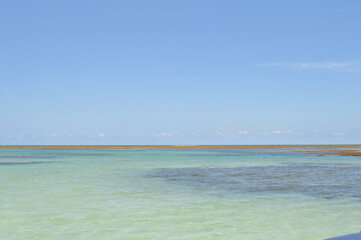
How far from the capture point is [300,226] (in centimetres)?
1328

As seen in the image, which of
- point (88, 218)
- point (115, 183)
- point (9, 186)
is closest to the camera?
point (88, 218)

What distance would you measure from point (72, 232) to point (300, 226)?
7.26m

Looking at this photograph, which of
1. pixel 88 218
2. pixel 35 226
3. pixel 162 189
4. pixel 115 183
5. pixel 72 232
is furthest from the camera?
pixel 115 183

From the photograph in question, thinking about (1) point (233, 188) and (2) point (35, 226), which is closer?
(2) point (35, 226)

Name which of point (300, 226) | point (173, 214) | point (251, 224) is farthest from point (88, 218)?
point (300, 226)

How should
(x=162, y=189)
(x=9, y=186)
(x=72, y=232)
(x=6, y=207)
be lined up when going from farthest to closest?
(x=9, y=186) < (x=162, y=189) < (x=6, y=207) < (x=72, y=232)

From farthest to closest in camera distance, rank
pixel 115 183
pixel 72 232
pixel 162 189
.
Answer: pixel 115 183
pixel 162 189
pixel 72 232

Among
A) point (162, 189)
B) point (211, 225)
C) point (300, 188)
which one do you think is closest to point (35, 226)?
point (211, 225)

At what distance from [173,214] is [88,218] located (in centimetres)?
312

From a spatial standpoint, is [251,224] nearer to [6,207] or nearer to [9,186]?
[6,207]

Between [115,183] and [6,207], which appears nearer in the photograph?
[6,207]

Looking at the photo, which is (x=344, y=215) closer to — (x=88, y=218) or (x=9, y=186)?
(x=88, y=218)

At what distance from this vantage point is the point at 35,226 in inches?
522

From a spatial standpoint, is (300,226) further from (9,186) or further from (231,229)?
(9,186)
